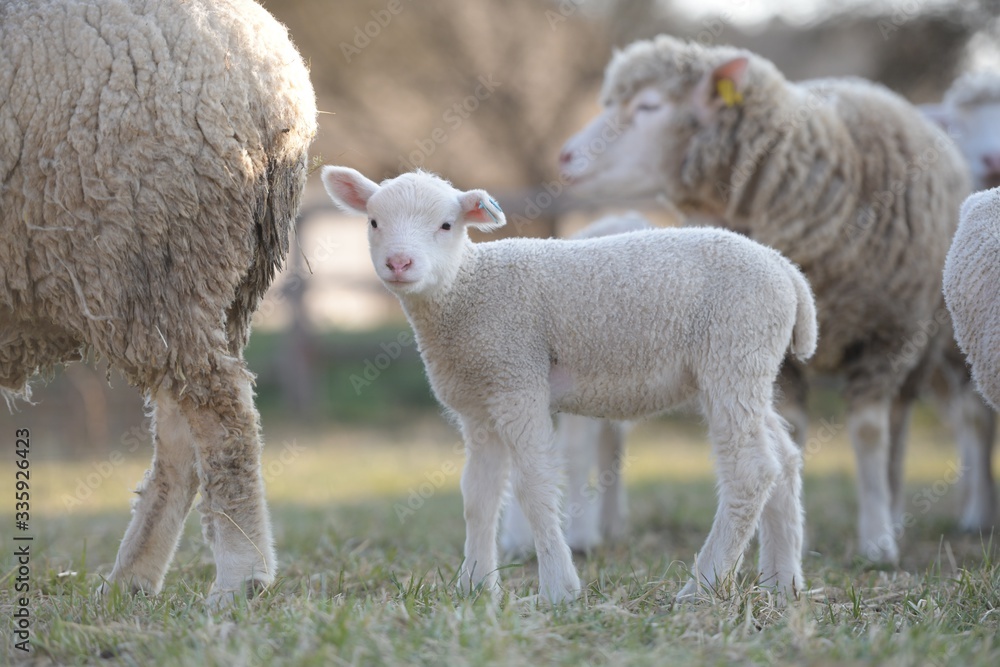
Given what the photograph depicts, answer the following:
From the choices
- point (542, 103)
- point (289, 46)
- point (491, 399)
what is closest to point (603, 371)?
point (491, 399)

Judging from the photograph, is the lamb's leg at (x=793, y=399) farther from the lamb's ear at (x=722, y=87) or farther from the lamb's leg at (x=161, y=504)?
the lamb's leg at (x=161, y=504)

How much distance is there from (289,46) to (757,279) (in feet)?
5.74

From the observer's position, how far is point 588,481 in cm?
533

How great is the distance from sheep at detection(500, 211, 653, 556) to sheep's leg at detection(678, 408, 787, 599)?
58.7 inches

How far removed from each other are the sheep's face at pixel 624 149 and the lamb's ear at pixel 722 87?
17 cm

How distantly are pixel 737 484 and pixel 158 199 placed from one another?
6.58 ft

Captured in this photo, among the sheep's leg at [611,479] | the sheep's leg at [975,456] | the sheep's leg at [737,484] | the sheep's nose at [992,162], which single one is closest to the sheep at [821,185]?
the sheep's nose at [992,162]

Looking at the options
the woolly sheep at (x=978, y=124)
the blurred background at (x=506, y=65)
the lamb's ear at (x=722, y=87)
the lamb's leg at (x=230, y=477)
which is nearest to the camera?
the lamb's leg at (x=230, y=477)

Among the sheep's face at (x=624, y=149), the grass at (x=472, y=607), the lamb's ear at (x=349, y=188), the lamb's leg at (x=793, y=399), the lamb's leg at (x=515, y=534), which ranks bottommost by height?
the grass at (x=472, y=607)

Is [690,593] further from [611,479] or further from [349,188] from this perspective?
[611,479]

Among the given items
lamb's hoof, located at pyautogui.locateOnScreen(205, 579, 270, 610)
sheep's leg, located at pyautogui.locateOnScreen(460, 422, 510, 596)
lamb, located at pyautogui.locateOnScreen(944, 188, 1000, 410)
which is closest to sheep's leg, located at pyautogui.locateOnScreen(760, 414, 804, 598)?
lamb, located at pyautogui.locateOnScreen(944, 188, 1000, 410)

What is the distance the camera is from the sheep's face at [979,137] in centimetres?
582

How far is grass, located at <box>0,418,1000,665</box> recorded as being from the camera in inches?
98.0

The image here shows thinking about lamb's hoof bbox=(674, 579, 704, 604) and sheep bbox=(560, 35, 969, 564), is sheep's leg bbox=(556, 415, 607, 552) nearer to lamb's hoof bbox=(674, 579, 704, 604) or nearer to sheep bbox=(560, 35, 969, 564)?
sheep bbox=(560, 35, 969, 564)
